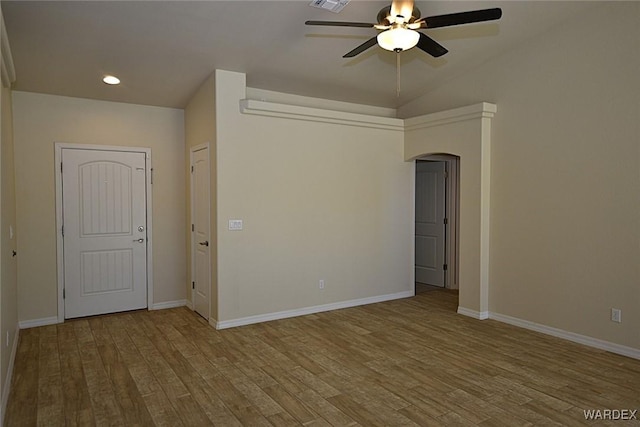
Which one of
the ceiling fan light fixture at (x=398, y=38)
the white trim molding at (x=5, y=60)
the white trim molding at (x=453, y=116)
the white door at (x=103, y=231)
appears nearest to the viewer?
the ceiling fan light fixture at (x=398, y=38)

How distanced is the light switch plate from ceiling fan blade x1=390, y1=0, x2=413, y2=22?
9.08 ft

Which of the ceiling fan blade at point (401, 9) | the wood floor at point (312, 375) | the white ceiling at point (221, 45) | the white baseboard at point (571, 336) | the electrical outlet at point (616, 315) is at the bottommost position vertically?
the wood floor at point (312, 375)

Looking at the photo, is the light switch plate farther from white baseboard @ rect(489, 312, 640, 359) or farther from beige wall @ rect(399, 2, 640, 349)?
white baseboard @ rect(489, 312, 640, 359)

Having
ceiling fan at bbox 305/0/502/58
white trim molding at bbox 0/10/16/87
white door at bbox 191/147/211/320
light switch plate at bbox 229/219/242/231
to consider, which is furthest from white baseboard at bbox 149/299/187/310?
ceiling fan at bbox 305/0/502/58

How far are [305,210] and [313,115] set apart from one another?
1.19 metres

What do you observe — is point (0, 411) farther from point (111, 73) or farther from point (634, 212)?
point (634, 212)

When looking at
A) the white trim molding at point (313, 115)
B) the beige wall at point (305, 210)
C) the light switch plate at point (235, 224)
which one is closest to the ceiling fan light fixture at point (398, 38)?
the white trim molding at point (313, 115)

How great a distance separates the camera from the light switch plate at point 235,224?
15.8 ft

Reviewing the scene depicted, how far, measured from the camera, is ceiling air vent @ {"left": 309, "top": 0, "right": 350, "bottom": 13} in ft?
11.8

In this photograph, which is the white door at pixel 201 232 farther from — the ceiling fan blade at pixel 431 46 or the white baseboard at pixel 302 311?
the ceiling fan blade at pixel 431 46

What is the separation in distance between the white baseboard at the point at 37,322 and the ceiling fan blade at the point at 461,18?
16.7 ft

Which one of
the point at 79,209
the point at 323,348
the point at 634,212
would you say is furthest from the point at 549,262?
the point at 79,209

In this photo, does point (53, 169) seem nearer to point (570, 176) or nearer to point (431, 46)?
point (431, 46)

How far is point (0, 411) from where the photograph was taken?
2.66m
